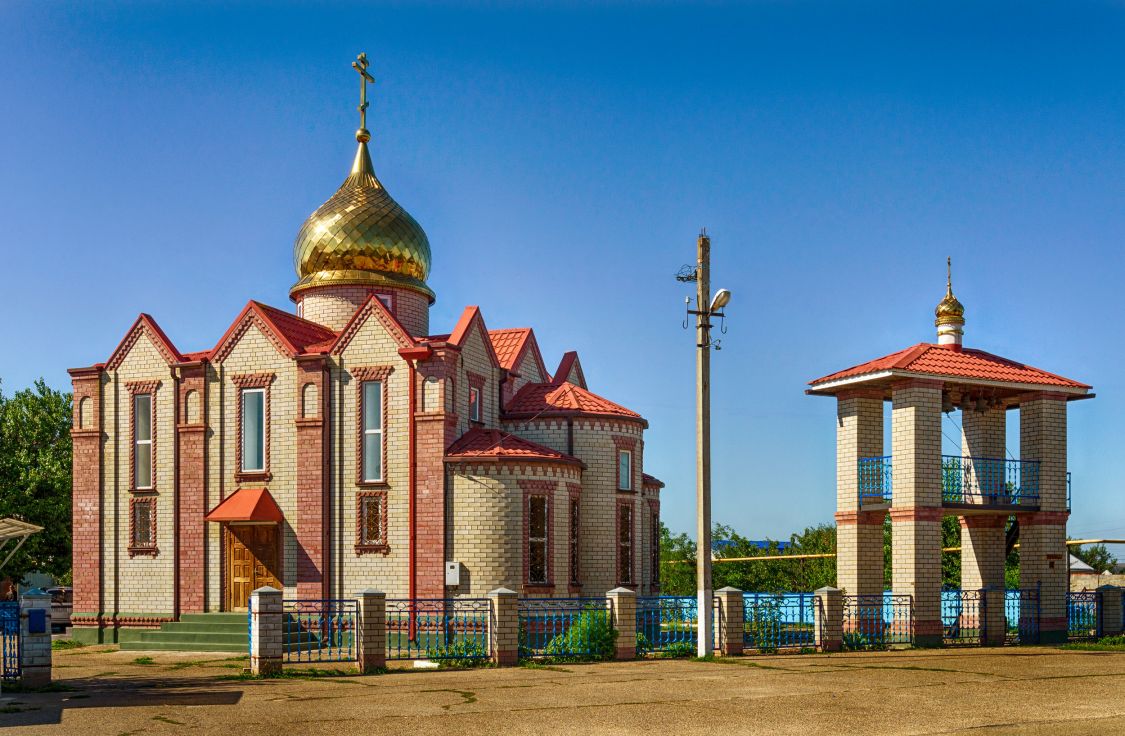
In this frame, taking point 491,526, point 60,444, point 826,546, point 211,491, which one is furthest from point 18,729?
point 826,546

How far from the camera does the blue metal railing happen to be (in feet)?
73.8

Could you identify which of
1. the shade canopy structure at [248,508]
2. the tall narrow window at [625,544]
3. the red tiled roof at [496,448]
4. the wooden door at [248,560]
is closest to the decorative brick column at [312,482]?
the shade canopy structure at [248,508]

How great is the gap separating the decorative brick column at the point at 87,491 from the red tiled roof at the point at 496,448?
8.44m

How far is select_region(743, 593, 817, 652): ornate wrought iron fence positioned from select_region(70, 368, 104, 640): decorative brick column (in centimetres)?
1411

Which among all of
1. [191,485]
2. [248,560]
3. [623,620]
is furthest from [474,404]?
[623,620]

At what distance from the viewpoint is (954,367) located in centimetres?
2234

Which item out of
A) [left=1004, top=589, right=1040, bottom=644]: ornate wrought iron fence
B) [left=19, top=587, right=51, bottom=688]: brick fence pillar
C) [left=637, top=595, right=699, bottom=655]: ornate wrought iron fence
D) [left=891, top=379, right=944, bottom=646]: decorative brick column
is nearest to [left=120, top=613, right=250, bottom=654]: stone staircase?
[left=19, top=587, right=51, bottom=688]: brick fence pillar

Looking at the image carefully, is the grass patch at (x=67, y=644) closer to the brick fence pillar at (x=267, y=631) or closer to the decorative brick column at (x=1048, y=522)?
the brick fence pillar at (x=267, y=631)

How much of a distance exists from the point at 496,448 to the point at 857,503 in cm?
677

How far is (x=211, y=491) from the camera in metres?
25.8

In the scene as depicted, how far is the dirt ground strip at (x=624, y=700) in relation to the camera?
1232 centimetres

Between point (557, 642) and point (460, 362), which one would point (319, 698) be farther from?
point (460, 362)

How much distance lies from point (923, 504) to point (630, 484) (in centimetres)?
665

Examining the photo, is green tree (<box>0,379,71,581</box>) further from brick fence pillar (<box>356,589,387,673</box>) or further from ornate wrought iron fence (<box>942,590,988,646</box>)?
ornate wrought iron fence (<box>942,590,988,646</box>)
